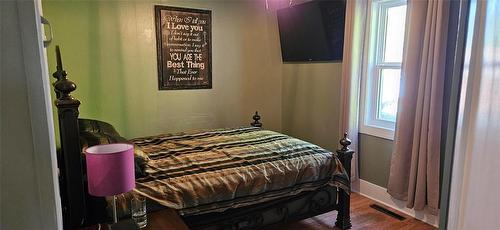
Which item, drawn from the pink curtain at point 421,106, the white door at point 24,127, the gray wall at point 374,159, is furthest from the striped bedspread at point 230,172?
the white door at point 24,127

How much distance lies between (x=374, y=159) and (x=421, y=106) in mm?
834

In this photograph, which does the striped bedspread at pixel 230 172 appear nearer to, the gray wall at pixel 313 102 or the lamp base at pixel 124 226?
the lamp base at pixel 124 226

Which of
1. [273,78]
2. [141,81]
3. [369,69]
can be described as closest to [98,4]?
[141,81]

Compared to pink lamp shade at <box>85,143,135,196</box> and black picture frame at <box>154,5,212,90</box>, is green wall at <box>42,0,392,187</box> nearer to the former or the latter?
black picture frame at <box>154,5,212,90</box>

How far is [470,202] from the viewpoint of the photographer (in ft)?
1.61

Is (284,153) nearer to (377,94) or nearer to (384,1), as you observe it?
(377,94)

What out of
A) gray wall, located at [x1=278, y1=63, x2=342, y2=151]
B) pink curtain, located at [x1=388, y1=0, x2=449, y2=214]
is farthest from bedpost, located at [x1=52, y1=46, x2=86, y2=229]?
gray wall, located at [x1=278, y1=63, x2=342, y2=151]

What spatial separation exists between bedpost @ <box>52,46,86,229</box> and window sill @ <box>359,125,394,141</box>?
2666 mm

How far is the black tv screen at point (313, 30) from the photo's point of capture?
134 inches

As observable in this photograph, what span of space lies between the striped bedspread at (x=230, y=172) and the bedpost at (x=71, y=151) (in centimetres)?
39

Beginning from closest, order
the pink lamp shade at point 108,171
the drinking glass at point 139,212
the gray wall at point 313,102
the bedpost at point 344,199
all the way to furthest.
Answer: the pink lamp shade at point 108,171, the drinking glass at point 139,212, the bedpost at point 344,199, the gray wall at point 313,102

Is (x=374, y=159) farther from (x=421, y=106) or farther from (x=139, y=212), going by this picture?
(x=139, y=212)

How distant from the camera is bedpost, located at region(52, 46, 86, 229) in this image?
1.38m

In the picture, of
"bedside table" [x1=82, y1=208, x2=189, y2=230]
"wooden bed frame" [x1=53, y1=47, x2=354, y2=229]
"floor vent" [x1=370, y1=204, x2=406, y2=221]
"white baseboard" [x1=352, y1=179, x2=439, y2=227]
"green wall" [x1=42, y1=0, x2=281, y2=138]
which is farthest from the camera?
"green wall" [x1=42, y1=0, x2=281, y2=138]
